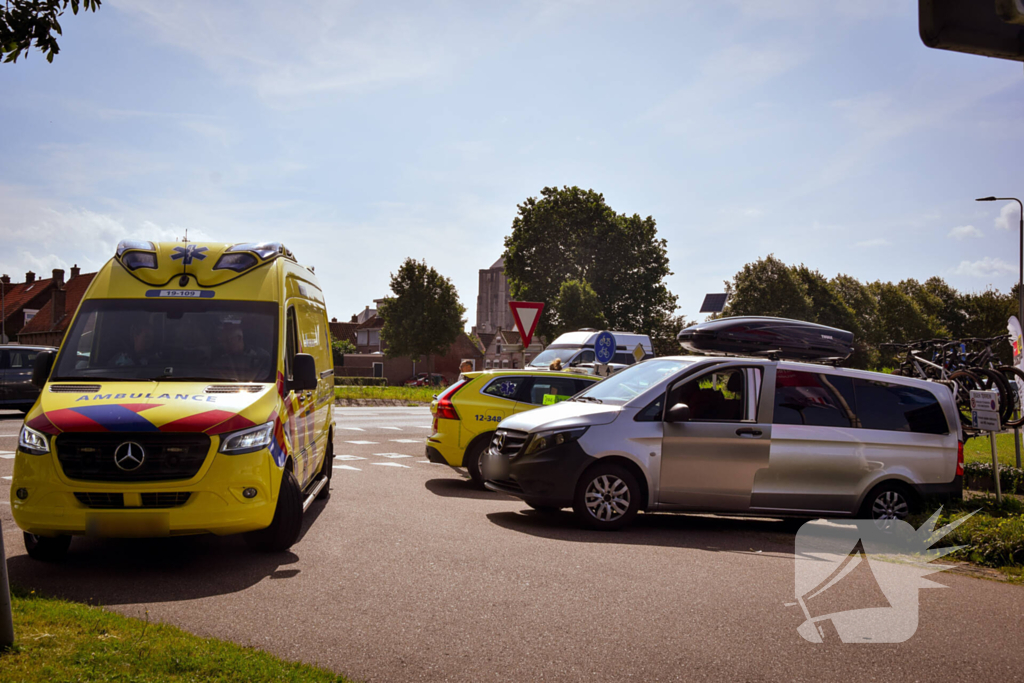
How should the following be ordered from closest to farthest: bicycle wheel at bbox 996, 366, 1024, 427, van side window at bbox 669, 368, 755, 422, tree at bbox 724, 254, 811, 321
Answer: van side window at bbox 669, 368, 755, 422 < bicycle wheel at bbox 996, 366, 1024, 427 < tree at bbox 724, 254, 811, 321

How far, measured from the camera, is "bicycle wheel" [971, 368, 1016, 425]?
13094 mm

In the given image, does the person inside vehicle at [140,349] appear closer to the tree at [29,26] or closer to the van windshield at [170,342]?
the van windshield at [170,342]

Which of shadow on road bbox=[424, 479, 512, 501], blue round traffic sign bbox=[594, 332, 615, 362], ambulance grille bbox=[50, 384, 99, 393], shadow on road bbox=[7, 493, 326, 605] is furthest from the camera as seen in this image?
blue round traffic sign bbox=[594, 332, 615, 362]

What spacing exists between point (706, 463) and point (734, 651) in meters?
4.02

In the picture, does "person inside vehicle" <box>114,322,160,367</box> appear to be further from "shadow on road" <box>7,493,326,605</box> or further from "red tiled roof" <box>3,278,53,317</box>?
"red tiled roof" <box>3,278,53,317</box>

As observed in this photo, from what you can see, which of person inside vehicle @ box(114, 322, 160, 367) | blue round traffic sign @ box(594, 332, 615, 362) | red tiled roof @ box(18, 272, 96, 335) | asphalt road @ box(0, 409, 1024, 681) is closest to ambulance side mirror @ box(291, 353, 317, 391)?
person inside vehicle @ box(114, 322, 160, 367)

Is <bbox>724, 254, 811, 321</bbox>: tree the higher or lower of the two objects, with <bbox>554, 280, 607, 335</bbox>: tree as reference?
higher

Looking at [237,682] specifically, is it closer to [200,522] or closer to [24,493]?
[200,522]

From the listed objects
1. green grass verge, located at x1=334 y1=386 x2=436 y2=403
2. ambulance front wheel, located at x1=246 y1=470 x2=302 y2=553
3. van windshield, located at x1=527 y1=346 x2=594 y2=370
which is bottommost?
ambulance front wheel, located at x1=246 y1=470 x2=302 y2=553

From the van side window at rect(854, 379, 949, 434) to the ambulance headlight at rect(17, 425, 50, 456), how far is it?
296 inches

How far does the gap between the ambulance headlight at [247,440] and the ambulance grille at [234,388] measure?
1.31ft

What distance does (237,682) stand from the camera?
13.3 feet

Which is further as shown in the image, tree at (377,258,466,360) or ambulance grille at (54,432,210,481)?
Result: tree at (377,258,466,360)

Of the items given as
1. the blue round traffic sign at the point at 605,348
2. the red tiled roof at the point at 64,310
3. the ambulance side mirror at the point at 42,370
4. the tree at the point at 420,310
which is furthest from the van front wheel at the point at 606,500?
the red tiled roof at the point at 64,310
